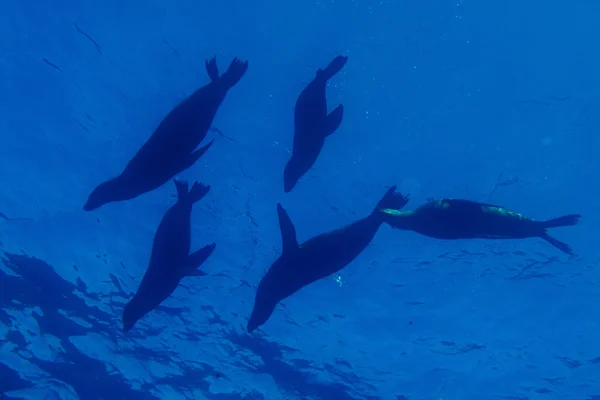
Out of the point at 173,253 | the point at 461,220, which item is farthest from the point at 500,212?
the point at 173,253

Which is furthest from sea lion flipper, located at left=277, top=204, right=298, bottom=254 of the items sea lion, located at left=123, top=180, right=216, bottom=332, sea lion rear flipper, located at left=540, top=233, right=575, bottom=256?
sea lion rear flipper, located at left=540, top=233, right=575, bottom=256

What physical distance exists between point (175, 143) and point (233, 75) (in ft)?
2.17

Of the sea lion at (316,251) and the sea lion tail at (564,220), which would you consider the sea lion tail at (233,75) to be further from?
the sea lion tail at (564,220)

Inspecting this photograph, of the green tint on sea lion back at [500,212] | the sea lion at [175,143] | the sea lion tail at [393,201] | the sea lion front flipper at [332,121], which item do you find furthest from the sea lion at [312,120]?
the green tint on sea lion back at [500,212]

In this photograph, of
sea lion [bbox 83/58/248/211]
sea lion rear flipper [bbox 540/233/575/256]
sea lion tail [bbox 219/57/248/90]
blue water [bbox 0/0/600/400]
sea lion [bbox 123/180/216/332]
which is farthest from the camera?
blue water [bbox 0/0/600/400]

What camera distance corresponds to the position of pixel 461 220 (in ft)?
10.3

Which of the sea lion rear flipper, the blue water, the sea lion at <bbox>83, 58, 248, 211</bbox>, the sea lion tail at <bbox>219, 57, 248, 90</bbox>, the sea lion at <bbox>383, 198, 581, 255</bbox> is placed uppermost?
the blue water

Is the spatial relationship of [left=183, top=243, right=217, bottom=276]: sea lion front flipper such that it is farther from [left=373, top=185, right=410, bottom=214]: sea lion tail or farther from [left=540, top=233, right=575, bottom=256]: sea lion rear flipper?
[left=540, top=233, right=575, bottom=256]: sea lion rear flipper

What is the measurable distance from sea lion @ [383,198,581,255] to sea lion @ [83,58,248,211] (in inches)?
54.8

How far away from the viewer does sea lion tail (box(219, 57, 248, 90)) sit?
9.81 feet

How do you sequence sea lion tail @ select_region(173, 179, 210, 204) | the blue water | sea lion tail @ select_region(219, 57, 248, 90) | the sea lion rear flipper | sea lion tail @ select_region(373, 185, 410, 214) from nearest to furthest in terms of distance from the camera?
sea lion tail @ select_region(219, 57, 248, 90)
sea lion tail @ select_region(173, 179, 210, 204)
the sea lion rear flipper
sea lion tail @ select_region(373, 185, 410, 214)
the blue water

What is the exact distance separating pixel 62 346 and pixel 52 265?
208 inches

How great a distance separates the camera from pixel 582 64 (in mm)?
9047

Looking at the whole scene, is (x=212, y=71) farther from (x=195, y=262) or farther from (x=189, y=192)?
(x=195, y=262)
